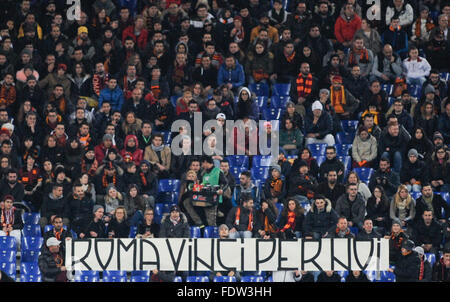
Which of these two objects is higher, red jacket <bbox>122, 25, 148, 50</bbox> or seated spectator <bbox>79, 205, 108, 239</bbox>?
red jacket <bbox>122, 25, 148, 50</bbox>

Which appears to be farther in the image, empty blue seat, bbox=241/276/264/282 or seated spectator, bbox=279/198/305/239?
seated spectator, bbox=279/198/305/239

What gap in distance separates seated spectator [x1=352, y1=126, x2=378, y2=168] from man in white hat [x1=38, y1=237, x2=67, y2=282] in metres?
4.53

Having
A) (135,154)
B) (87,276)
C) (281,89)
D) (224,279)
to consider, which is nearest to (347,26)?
(281,89)

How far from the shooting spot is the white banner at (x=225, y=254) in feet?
57.2

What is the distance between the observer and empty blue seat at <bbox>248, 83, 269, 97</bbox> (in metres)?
20.6

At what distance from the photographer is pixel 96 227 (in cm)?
1802

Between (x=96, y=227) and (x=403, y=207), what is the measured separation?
165 inches

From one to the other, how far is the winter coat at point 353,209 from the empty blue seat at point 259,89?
291cm

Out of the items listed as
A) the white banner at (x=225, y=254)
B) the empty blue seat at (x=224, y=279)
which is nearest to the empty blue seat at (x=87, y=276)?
the white banner at (x=225, y=254)

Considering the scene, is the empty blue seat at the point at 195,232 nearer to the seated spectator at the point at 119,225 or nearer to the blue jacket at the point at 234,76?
the seated spectator at the point at 119,225

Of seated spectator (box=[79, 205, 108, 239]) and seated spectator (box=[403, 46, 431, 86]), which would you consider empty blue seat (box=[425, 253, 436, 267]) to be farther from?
seated spectator (box=[79, 205, 108, 239])

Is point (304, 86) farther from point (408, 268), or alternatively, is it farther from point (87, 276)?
point (87, 276)

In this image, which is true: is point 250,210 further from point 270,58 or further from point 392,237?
point 270,58

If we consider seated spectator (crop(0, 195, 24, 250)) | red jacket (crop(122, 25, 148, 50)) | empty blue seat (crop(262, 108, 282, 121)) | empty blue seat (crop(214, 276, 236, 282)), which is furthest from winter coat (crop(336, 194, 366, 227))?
red jacket (crop(122, 25, 148, 50))
